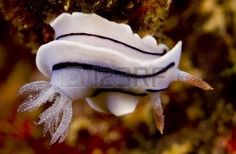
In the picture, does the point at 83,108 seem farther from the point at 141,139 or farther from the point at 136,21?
the point at 136,21

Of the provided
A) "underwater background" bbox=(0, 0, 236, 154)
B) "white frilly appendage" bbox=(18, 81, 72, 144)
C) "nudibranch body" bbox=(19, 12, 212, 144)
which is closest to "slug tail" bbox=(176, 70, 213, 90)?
"nudibranch body" bbox=(19, 12, 212, 144)


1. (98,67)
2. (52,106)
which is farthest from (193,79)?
(52,106)

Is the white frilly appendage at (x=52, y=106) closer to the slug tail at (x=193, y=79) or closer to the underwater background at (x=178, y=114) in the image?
the slug tail at (x=193, y=79)

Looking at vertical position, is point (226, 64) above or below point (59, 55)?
below

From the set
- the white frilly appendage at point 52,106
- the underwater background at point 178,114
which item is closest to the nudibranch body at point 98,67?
the white frilly appendage at point 52,106

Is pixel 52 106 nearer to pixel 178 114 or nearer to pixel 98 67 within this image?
pixel 98 67

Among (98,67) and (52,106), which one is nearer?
(98,67)

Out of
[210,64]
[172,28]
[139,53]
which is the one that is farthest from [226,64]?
[139,53]
